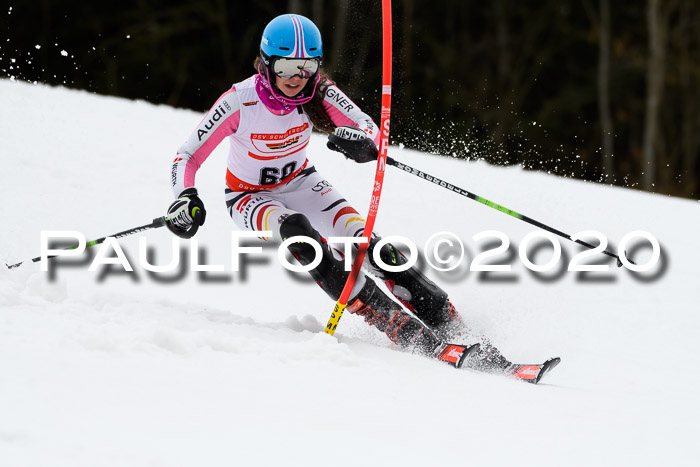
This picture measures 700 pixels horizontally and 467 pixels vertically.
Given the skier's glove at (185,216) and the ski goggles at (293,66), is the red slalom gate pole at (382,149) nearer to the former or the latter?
the ski goggles at (293,66)

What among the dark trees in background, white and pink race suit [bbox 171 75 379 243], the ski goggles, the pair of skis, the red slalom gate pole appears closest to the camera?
the pair of skis

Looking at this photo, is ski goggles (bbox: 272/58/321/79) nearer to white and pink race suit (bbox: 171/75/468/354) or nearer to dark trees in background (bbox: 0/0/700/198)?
white and pink race suit (bbox: 171/75/468/354)

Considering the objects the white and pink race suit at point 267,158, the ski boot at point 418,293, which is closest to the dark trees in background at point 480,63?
the white and pink race suit at point 267,158

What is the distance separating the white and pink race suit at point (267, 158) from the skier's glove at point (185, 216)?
19cm

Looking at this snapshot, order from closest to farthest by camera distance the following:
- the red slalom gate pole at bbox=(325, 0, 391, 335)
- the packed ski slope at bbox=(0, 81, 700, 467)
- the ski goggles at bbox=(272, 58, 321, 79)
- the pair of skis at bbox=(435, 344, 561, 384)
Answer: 1. the packed ski slope at bbox=(0, 81, 700, 467)
2. the pair of skis at bbox=(435, 344, 561, 384)
3. the red slalom gate pole at bbox=(325, 0, 391, 335)
4. the ski goggles at bbox=(272, 58, 321, 79)

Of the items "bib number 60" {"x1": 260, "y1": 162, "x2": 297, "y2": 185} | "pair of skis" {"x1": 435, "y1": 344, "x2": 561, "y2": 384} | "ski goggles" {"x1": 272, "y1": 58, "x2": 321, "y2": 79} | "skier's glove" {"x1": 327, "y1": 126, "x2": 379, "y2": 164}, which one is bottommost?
"pair of skis" {"x1": 435, "y1": 344, "x2": 561, "y2": 384}

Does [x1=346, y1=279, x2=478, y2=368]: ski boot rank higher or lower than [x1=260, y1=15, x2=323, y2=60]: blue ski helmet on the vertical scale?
lower

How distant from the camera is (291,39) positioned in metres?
3.61

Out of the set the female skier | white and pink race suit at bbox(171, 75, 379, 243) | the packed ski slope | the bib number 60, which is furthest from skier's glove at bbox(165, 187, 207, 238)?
the bib number 60

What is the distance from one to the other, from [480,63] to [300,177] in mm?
17072

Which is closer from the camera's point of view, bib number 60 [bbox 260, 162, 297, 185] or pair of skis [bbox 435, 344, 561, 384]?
pair of skis [bbox 435, 344, 561, 384]

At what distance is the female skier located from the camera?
361 centimetres

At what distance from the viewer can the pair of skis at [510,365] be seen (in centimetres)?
337

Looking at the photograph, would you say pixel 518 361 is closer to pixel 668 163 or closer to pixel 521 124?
pixel 521 124
